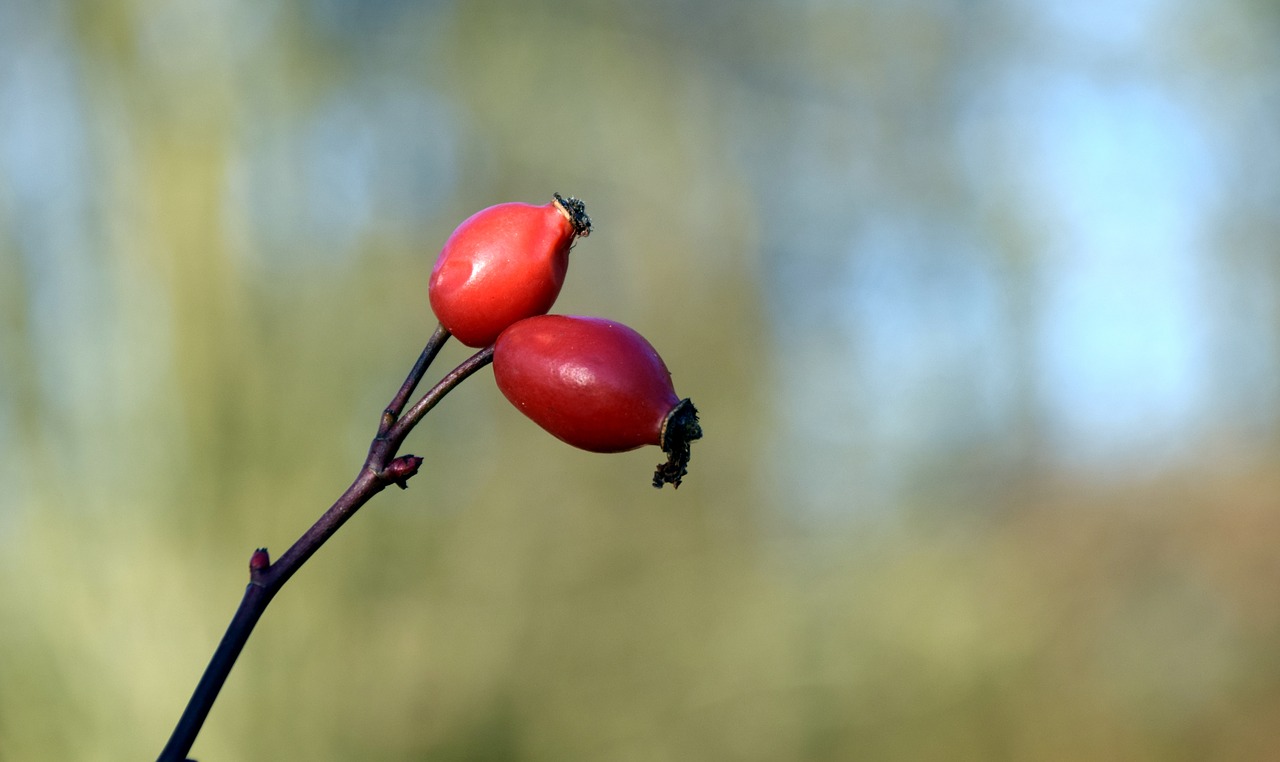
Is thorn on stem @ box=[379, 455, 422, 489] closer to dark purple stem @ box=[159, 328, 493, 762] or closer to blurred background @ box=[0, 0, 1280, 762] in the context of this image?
dark purple stem @ box=[159, 328, 493, 762]

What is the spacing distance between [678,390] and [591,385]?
15.8 ft

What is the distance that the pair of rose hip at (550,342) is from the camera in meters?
0.79

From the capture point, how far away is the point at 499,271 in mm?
857

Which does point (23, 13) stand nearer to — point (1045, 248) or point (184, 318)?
point (184, 318)

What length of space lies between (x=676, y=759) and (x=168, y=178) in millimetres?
4141

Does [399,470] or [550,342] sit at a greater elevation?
[550,342]

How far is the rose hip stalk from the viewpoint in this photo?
787mm

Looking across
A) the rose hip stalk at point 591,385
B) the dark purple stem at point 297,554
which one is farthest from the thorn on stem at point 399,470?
the rose hip stalk at point 591,385

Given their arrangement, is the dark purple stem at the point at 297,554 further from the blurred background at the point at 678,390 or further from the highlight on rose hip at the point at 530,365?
the blurred background at the point at 678,390

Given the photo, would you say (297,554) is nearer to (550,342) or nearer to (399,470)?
(399,470)

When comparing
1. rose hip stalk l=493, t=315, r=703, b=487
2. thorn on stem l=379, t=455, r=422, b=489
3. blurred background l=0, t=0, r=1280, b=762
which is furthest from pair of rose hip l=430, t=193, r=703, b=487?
blurred background l=0, t=0, r=1280, b=762

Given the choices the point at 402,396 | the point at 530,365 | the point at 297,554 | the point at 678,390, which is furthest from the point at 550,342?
the point at 678,390

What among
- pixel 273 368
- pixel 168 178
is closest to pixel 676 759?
pixel 273 368

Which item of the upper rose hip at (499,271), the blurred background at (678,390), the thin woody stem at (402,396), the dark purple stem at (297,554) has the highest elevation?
the blurred background at (678,390)
